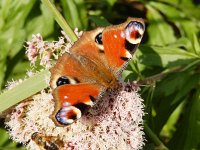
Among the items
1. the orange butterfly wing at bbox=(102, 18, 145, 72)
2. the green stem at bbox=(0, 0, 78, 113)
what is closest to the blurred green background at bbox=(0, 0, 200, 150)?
the orange butterfly wing at bbox=(102, 18, 145, 72)

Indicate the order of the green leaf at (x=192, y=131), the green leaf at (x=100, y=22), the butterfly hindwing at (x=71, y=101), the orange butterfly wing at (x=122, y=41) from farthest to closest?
the green leaf at (x=100, y=22)
the green leaf at (x=192, y=131)
the orange butterfly wing at (x=122, y=41)
the butterfly hindwing at (x=71, y=101)

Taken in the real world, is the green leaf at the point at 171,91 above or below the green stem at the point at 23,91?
below

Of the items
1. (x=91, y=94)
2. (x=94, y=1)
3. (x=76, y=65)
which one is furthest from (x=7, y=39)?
(x=91, y=94)

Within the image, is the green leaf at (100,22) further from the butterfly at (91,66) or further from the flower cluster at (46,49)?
the butterfly at (91,66)

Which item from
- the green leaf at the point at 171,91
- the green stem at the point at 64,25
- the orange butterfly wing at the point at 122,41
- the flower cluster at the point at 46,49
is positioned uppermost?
the green stem at the point at 64,25

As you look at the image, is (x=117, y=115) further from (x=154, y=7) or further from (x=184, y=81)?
(x=154, y=7)

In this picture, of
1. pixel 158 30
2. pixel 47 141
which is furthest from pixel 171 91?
pixel 47 141

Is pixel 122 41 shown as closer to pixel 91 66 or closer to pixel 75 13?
pixel 91 66

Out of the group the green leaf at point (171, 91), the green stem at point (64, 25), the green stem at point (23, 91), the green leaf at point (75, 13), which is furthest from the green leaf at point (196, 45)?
the green stem at point (23, 91)
